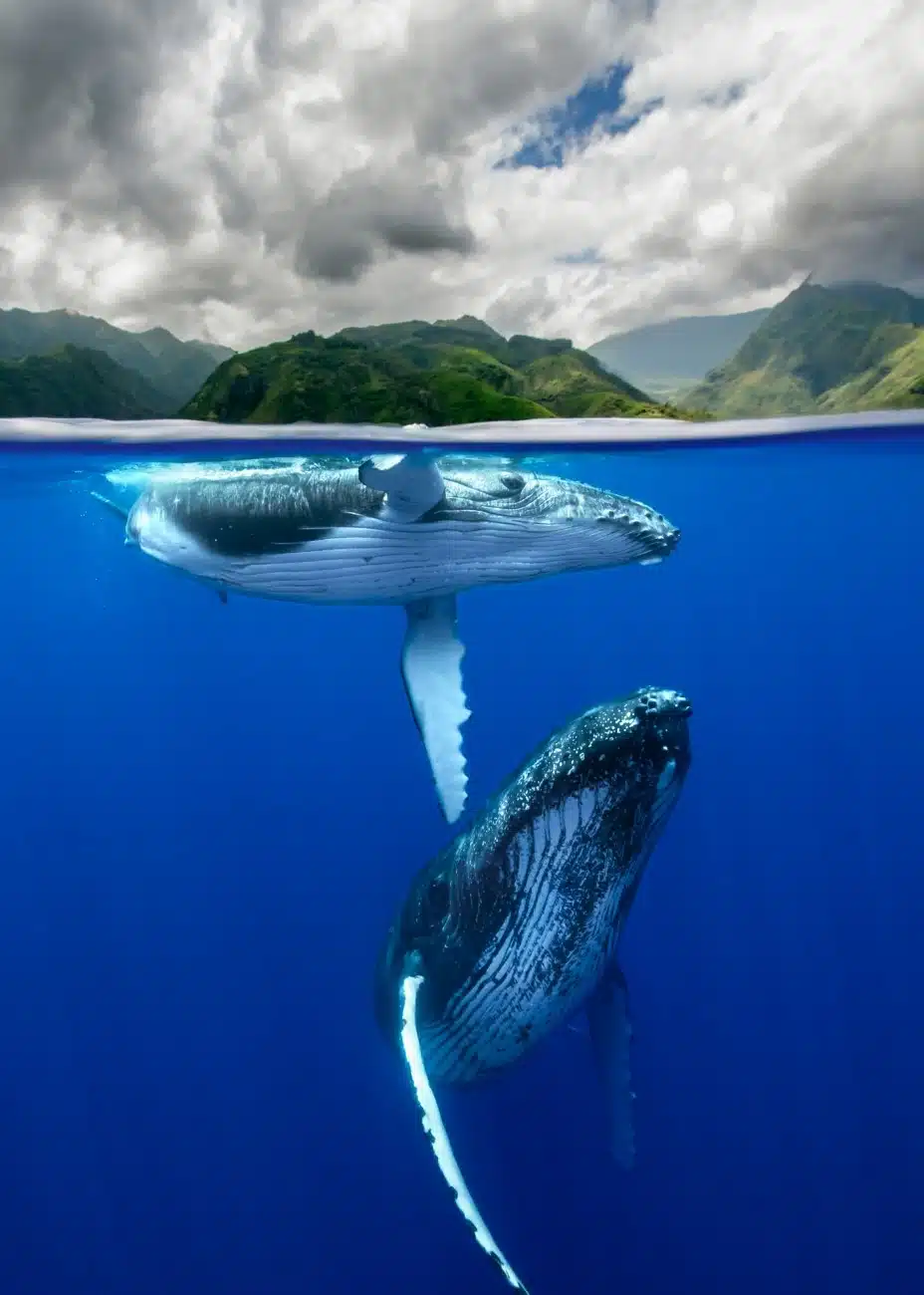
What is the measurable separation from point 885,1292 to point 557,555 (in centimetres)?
757

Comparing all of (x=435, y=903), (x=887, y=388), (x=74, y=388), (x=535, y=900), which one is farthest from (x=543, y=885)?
(x=887, y=388)

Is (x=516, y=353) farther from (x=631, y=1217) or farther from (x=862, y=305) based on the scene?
(x=631, y=1217)

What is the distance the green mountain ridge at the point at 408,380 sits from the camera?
23.9 feet

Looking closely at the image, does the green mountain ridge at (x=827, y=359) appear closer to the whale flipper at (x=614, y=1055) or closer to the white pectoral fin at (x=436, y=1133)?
the whale flipper at (x=614, y=1055)

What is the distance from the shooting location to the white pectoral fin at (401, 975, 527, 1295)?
11.0 feet

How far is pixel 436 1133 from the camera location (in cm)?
379

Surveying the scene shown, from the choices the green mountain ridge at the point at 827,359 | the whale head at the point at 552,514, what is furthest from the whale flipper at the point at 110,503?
the whale head at the point at 552,514

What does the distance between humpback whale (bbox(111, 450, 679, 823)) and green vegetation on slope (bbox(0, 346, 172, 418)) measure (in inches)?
93.1

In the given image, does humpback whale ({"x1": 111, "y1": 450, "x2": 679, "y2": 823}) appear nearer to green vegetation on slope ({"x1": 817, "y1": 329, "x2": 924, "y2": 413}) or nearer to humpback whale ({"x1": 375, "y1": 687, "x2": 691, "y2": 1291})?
humpback whale ({"x1": 375, "y1": 687, "x2": 691, "y2": 1291})

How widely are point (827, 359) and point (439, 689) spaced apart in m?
6.17

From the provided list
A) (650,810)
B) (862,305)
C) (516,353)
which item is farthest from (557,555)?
(862,305)

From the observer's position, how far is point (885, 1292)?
759cm

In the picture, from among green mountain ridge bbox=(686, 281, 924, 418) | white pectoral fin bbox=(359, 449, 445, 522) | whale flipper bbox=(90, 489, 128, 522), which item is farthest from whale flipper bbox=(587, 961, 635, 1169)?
whale flipper bbox=(90, 489, 128, 522)

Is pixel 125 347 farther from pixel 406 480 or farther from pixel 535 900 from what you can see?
pixel 535 900
